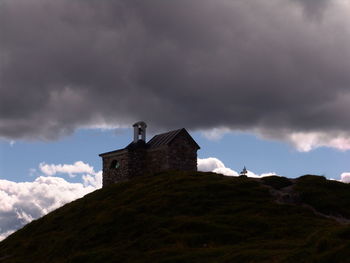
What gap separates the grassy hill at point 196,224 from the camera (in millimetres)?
26844

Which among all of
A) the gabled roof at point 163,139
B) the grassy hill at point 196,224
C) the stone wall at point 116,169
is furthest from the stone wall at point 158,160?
the grassy hill at point 196,224

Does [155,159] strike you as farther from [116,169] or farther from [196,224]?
[196,224]

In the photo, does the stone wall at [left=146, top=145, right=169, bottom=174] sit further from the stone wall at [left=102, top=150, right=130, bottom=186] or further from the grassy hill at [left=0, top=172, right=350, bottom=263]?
the grassy hill at [left=0, top=172, right=350, bottom=263]

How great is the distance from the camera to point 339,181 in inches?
1837

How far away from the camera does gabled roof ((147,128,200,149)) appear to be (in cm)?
5478

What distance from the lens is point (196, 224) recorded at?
33.9m

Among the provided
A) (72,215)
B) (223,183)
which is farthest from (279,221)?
(72,215)

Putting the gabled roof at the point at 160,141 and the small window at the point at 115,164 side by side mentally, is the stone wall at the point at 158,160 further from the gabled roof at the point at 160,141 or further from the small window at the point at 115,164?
the small window at the point at 115,164

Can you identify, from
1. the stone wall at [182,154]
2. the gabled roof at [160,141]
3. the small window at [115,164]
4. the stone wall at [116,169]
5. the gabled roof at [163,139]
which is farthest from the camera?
the small window at [115,164]

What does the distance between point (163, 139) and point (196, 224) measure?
2305 centimetres

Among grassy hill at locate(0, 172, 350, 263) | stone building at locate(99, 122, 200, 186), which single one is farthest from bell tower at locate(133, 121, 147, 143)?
grassy hill at locate(0, 172, 350, 263)

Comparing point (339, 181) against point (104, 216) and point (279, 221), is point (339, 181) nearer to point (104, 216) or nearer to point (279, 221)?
point (279, 221)

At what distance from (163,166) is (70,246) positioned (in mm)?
20350

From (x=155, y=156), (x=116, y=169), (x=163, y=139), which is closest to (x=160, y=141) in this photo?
(x=163, y=139)
